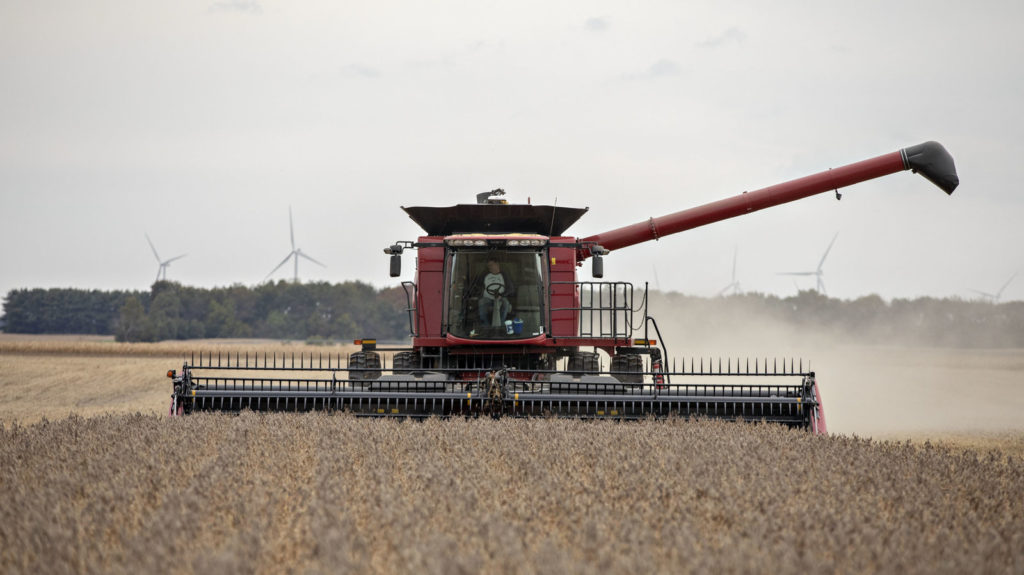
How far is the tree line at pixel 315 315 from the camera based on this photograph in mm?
54438

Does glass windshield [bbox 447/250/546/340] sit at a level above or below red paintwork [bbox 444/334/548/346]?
above

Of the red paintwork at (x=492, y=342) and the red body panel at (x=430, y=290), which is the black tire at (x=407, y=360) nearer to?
the red body panel at (x=430, y=290)

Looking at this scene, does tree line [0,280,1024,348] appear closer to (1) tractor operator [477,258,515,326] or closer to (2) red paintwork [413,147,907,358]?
(2) red paintwork [413,147,907,358]

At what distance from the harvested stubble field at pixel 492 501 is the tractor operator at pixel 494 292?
286 centimetres

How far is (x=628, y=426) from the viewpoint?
9484 mm

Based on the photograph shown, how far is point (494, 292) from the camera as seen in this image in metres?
12.0

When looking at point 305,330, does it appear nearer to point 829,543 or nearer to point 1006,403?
point 1006,403

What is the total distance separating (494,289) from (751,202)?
4.03m

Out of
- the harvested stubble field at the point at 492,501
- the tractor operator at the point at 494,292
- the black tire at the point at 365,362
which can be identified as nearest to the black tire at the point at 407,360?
the black tire at the point at 365,362

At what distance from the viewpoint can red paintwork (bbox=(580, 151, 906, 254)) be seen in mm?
13492

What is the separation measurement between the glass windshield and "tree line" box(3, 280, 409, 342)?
5967 cm

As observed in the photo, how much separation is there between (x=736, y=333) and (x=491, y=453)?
28869mm

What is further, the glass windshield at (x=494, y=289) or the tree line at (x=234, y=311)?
the tree line at (x=234, y=311)

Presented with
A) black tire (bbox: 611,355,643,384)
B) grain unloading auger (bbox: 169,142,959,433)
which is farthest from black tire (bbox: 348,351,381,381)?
black tire (bbox: 611,355,643,384)
